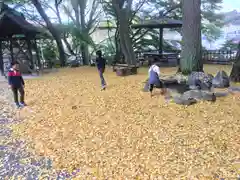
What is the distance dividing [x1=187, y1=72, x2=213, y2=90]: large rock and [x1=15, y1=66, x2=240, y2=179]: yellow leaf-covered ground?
625mm

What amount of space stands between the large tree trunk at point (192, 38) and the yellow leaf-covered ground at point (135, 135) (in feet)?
5.99

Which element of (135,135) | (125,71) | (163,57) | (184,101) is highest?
(163,57)

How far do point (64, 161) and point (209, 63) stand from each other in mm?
12323

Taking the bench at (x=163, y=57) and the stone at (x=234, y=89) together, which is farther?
the bench at (x=163, y=57)

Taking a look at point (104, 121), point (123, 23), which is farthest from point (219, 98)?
point (123, 23)

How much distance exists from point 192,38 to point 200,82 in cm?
186

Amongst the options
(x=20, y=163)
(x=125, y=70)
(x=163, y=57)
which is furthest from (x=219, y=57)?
Result: (x=20, y=163)

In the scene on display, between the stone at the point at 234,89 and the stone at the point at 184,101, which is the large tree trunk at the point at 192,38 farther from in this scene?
the stone at the point at 184,101

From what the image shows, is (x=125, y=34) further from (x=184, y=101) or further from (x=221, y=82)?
(x=184, y=101)

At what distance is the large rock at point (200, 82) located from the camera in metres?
6.49

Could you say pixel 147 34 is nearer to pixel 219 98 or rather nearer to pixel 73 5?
pixel 73 5

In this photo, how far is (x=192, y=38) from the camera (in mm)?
7785

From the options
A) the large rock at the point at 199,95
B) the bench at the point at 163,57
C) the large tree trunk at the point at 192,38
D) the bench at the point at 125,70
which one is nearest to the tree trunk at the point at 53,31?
the bench at the point at 163,57

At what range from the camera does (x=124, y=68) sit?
1008cm
